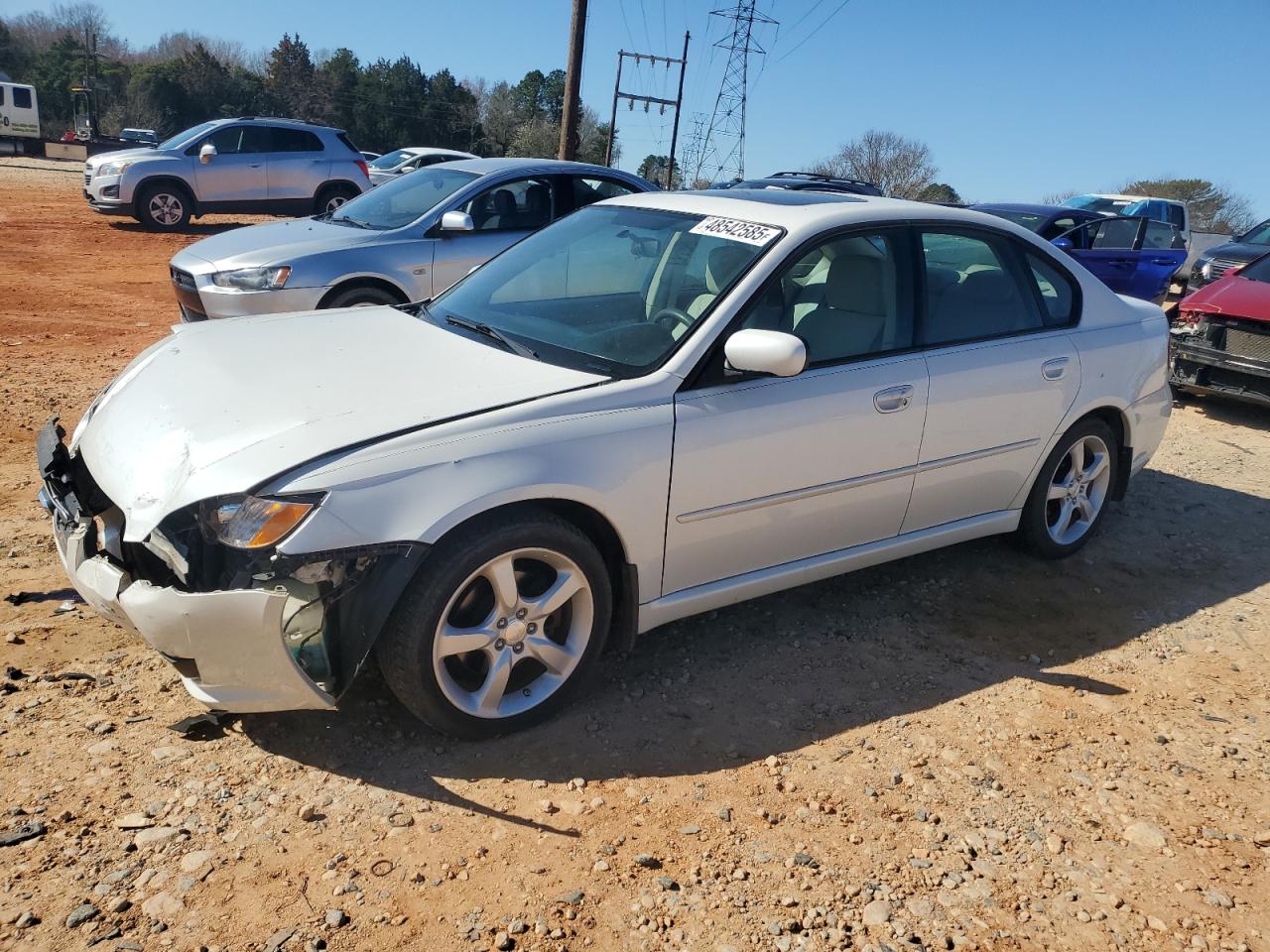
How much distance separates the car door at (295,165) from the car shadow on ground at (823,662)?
14.9 m

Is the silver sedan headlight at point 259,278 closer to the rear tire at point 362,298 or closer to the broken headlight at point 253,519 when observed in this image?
the rear tire at point 362,298

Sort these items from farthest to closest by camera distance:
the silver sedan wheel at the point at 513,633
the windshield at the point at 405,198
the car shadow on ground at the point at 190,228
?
the car shadow on ground at the point at 190,228 < the windshield at the point at 405,198 < the silver sedan wheel at the point at 513,633

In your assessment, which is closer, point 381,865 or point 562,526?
point 381,865

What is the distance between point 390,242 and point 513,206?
1.15 meters

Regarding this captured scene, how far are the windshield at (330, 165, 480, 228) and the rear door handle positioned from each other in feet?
16.4

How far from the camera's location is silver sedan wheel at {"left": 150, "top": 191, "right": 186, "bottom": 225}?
53.8ft

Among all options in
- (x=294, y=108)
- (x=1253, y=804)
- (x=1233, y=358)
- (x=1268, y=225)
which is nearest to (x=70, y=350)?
(x=1253, y=804)

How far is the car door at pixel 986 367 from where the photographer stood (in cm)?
420

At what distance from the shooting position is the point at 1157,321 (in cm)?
517

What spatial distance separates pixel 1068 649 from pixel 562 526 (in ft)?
7.93

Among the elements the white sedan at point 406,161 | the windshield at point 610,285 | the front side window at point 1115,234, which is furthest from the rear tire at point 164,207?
the windshield at point 610,285

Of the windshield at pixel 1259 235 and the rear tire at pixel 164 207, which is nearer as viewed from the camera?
the windshield at pixel 1259 235

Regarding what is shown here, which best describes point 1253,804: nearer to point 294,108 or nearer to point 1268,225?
point 1268,225

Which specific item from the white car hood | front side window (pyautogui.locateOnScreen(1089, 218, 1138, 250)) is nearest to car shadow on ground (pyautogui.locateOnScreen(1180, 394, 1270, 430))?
front side window (pyautogui.locateOnScreen(1089, 218, 1138, 250))
